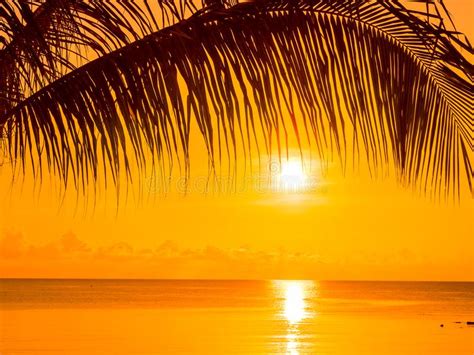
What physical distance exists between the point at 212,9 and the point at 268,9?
147mm

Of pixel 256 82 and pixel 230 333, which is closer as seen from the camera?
pixel 256 82

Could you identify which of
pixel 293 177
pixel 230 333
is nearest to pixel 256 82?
pixel 293 177

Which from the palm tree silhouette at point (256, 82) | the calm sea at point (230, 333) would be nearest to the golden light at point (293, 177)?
the palm tree silhouette at point (256, 82)

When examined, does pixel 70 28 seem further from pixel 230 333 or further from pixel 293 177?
pixel 230 333

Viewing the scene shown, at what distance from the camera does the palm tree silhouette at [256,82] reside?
7.45ft

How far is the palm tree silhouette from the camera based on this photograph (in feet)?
7.45

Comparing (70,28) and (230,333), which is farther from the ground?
(230,333)

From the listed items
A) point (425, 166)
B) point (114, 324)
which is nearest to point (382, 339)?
point (114, 324)

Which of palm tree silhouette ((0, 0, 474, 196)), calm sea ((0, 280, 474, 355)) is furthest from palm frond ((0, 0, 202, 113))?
calm sea ((0, 280, 474, 355))

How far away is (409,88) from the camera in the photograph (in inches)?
91.5

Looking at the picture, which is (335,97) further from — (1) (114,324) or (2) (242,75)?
(1) (114,324)

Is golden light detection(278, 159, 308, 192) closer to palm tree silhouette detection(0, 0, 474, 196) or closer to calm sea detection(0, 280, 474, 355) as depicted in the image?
palm tree silhouette detection(0, 0, 474, 196)

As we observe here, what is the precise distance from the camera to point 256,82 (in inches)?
90.6

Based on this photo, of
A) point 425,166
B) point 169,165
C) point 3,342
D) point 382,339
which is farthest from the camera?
point 382,339
